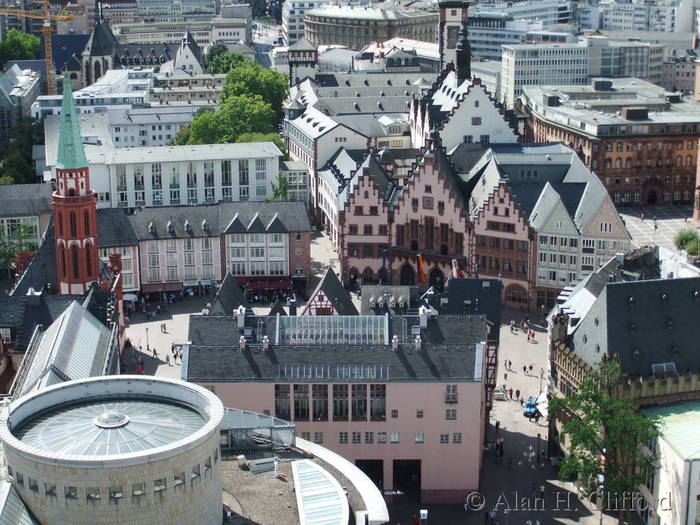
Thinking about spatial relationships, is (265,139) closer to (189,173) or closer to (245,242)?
(189,173)

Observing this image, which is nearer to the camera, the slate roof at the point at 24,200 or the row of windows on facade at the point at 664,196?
the slate roof at the point at 24,200

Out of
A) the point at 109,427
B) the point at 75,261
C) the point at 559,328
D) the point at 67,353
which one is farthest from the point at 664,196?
the point at 109,427

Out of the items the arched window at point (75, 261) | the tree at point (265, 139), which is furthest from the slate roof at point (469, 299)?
the tree at point (265, 139)

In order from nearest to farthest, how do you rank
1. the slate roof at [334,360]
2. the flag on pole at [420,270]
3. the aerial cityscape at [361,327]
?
the aerial cityscape at [361,327]
the slate roof at [334,360]
the flag on pole at [420,270]

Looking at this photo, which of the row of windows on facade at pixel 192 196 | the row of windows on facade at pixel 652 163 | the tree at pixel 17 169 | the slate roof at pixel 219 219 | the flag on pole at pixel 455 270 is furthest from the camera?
the row of windows on facade at pixel 652 163

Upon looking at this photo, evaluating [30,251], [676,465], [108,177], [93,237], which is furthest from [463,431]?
[108,177]

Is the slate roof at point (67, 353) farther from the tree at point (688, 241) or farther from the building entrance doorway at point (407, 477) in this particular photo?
the tree at point (688, 241)

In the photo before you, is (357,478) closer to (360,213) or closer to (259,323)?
(259,323)
